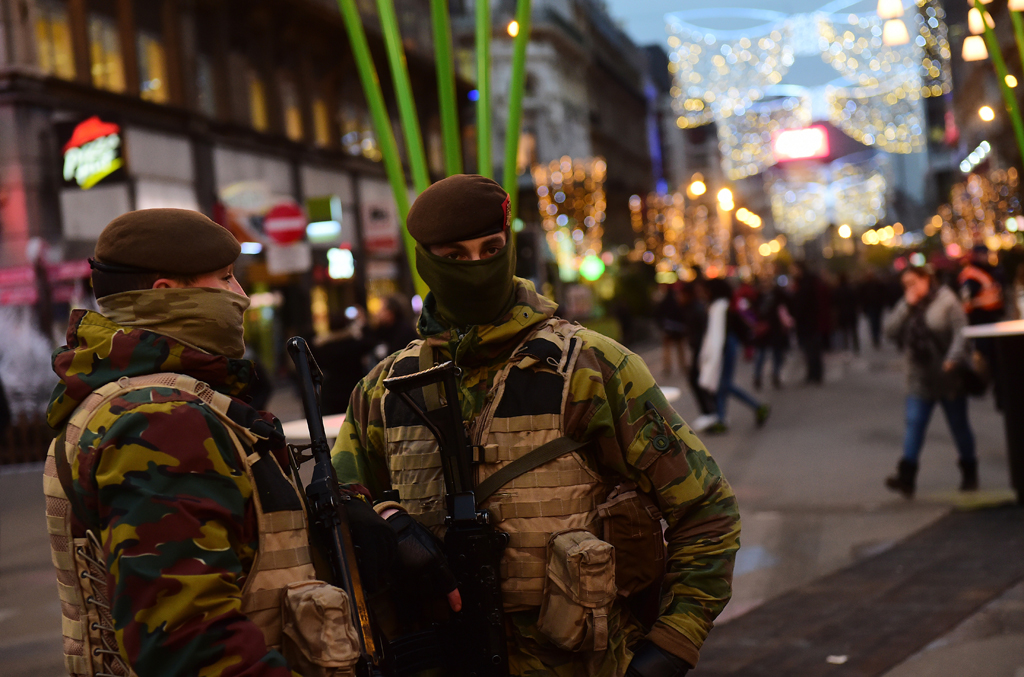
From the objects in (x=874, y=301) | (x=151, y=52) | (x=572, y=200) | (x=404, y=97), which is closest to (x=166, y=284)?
(x=404, y=97)

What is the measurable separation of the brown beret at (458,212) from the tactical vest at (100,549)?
80 centimetres

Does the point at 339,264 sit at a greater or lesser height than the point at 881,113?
lesser

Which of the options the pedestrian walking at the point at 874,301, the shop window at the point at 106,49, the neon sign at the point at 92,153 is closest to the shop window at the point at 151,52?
the shop window at the point at 106,49

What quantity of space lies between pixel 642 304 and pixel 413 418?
40.5 meters

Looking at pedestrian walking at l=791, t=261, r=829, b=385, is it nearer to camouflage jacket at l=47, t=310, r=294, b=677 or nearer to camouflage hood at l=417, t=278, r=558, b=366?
camouflage hood at l=417, t=278, r=558, b=366

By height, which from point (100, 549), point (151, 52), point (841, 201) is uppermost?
point (151, 52)

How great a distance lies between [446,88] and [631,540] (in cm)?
398

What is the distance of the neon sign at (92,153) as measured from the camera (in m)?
17.8

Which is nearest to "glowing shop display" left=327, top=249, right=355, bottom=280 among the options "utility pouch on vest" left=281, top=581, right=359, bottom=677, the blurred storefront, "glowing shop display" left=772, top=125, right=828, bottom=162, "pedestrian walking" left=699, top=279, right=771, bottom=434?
the blurred storefront

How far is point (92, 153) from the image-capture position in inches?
710

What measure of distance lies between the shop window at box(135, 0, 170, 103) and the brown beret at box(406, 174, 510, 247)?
66.0 ft

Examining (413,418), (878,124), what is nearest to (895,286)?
(413,418)

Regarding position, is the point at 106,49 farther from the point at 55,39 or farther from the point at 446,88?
the point at 446,88

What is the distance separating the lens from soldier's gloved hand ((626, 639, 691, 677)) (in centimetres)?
235
